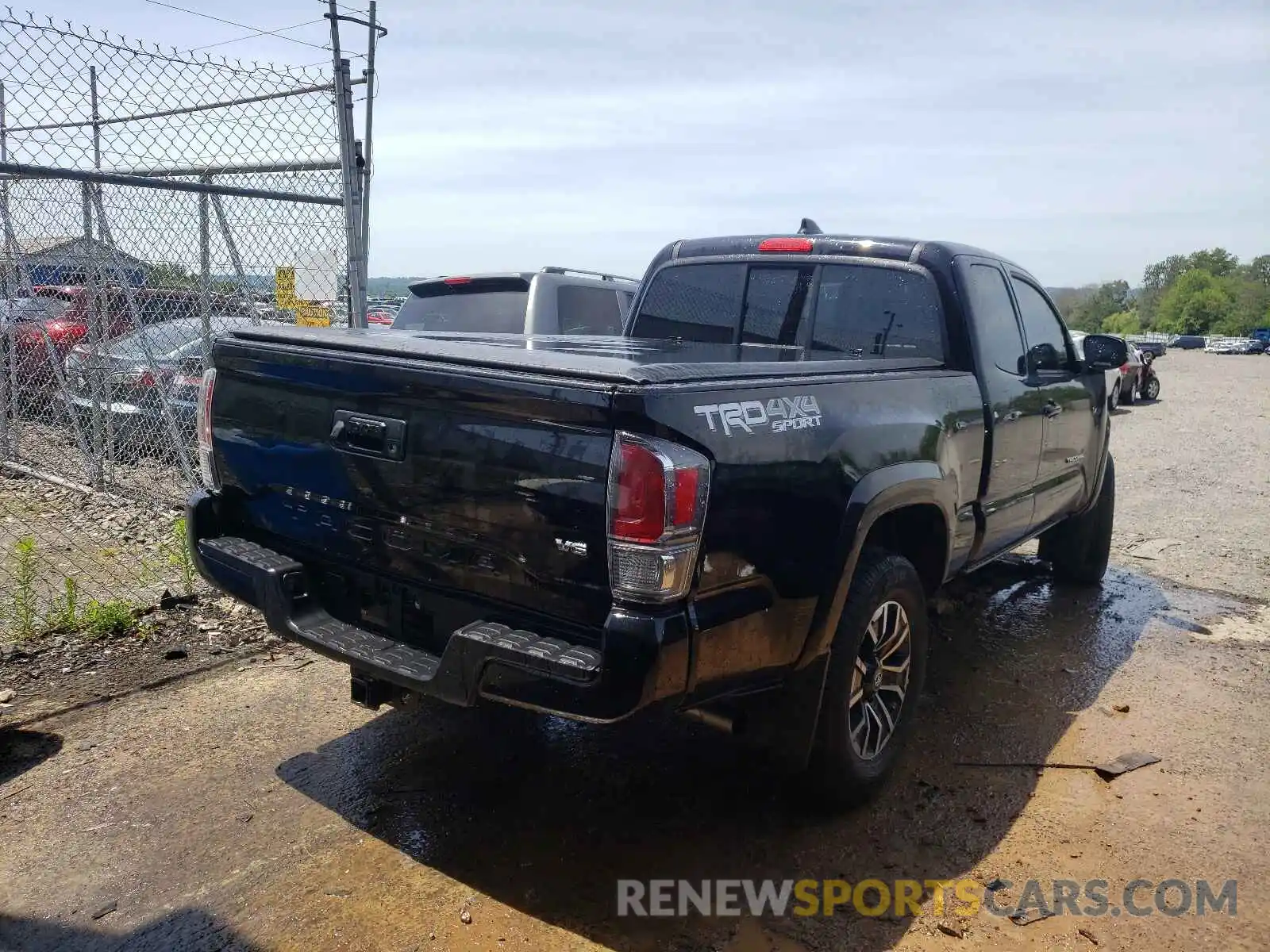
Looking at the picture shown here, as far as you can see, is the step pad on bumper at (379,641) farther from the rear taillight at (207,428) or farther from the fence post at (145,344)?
the fence post at (145,344)

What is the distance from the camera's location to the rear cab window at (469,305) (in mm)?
7156

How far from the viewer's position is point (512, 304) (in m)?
7.18

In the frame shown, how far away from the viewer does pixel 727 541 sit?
268 centimetres

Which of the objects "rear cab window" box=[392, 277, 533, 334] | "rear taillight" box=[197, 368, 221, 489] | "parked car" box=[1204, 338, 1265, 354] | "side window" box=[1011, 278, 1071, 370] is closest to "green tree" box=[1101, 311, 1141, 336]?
"parked car" box=[1204, 338, 1265, 354]

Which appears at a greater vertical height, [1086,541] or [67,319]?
[67,319]

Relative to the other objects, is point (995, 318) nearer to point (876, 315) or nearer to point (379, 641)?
point (876, 315)

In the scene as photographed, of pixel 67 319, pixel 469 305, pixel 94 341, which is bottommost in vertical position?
pixel 94 341

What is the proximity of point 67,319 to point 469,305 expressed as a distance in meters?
2.92

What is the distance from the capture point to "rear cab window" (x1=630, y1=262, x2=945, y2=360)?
4320 mm

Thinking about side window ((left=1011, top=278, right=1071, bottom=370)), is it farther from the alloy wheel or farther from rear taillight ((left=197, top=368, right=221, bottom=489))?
rear taillight ((left=197, top=368, right=221, bottom=489))

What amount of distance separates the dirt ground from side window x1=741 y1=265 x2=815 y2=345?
185 cm

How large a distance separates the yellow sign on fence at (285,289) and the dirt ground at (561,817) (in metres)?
2.54

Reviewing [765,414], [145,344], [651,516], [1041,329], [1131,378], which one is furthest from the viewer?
[1131,378]

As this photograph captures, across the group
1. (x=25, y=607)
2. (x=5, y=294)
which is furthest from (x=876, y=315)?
(x=5, y=294)
